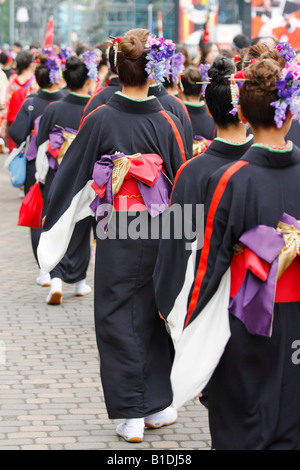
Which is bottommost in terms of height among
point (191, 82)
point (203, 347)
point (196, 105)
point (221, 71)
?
point (196, 105)

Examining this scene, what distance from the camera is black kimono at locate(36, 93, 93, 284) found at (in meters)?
7.86

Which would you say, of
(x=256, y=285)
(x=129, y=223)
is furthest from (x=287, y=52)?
(x=256, y=285)

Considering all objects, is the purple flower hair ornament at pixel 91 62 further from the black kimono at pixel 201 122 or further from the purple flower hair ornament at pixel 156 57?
the purple flower hair ornament at pixel 156 57

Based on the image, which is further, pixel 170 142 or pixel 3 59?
pixel 3 59

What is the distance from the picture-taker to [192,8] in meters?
24.2

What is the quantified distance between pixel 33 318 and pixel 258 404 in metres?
4.11

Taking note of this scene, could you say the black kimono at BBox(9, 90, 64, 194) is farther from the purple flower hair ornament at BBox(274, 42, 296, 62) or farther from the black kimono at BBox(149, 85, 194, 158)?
the purple flower hair ornament at BBox(274, 42, 296, 62)

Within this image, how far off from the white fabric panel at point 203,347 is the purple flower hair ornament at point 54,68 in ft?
17.2

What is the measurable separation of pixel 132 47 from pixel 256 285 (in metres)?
1.84

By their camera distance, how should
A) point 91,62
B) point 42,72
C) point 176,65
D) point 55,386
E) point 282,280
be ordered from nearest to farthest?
point 282,280
point 55,386
point 91,62
point 42,72
point 176,65

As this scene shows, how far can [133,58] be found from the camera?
15.6 feet

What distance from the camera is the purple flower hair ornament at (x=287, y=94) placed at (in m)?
3.38

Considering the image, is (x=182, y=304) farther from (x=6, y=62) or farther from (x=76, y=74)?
(x=6, y=62)
